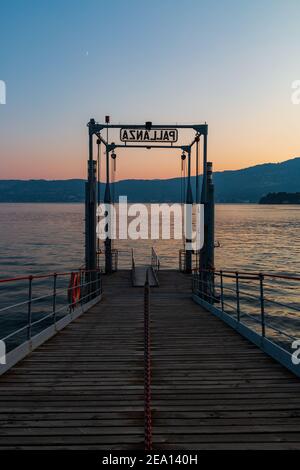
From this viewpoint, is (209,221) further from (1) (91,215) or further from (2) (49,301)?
(2) (49,301)

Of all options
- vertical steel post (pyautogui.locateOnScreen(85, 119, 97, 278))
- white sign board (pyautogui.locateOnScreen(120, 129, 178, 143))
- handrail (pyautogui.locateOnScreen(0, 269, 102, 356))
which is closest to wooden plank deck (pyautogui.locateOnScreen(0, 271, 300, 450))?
handrail (pyautogui.locateOnScreen(0, 269, 102, 356))

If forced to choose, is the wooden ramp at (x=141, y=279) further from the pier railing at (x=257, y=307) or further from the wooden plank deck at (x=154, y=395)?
the wooden plank deck at (x=154, y=395)

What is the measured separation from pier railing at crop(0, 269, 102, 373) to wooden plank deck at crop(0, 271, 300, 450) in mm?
428

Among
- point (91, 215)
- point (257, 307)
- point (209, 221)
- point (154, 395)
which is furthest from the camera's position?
point (257, 307)

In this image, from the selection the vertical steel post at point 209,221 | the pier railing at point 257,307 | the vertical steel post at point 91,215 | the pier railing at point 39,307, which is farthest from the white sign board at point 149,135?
the pier railing at point 39,307

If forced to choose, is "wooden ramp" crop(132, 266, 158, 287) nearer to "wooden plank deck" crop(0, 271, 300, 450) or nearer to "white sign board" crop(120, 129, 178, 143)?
"white sign board" crop(120, 129, 178, 143)

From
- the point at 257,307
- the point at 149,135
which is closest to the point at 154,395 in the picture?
the point at 149,135

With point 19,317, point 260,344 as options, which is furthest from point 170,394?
point 19,317

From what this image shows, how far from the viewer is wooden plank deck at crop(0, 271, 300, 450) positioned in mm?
4684

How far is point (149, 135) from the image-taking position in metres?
19.7

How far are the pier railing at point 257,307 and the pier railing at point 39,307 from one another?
3.81 meters

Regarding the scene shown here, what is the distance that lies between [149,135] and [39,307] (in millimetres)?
11090
